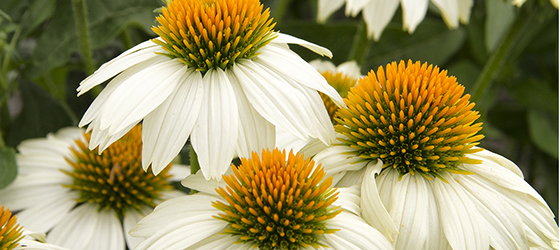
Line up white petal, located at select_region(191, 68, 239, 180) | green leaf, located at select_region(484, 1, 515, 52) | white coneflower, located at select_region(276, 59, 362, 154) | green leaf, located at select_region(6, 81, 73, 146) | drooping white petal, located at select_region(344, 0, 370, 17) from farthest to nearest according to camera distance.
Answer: green leaf, located at select_region(484, 1, 515, 52) → green leaf, located at select_region(6, 81, 73, 146) → drooping white petal, located at select_region(344, 0, 370, 17) → white coneflower, located at select_region(276, 59, 362, 154) → white petal, located at select_region(191, 68, 239, 180)

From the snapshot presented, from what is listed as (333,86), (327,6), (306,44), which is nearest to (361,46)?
(327,6)

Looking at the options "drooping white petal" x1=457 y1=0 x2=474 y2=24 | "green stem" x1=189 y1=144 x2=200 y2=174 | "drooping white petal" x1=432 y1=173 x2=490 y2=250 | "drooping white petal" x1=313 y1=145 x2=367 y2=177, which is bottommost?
"drooping white petal" x1=432 y1=173 x2=490 y2=250

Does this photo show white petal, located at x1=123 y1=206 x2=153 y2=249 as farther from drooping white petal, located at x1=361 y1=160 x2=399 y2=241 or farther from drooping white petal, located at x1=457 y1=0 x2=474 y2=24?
drooping white petal, located at x1=457 y1=0 x2=474 y2=24

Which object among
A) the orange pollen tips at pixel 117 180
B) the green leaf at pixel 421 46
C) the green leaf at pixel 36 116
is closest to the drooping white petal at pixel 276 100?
the orange pollen tips at pixel 117 180

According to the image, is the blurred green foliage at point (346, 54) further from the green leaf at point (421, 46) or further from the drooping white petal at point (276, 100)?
the drooping white petal at point (276, 100)

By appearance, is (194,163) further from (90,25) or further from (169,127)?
(90,25)

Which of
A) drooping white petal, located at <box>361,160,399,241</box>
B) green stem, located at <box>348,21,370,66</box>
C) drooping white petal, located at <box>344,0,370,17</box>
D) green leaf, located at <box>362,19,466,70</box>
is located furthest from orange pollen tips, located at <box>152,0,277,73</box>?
green leaf, located at <box>362,19,466,70</box>
